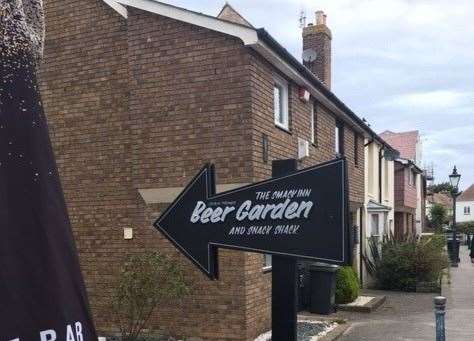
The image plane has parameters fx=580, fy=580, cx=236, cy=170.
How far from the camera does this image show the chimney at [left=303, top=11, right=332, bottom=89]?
16.5 meters

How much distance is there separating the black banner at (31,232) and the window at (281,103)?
8.25 meters

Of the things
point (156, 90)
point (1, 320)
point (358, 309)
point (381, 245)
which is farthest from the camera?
point (381, 245)

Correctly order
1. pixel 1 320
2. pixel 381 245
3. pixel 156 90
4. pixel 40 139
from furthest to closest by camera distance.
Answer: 1. pixel 381 245
2. pixel 156 90
3. pixel 40 139
4. pixel 1 320

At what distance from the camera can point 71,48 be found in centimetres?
988

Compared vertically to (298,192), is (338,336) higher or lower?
lower

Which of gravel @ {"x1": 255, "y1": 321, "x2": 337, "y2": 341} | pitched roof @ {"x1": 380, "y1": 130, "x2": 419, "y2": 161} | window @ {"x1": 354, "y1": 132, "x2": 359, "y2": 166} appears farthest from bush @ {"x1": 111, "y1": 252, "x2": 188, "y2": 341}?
pitched roof @ {"x1": 380, "y1": 130, "x2": 419, "y2": 161}

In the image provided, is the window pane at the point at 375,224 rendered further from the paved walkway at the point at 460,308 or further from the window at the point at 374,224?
the paved walkway at the point at 460,308

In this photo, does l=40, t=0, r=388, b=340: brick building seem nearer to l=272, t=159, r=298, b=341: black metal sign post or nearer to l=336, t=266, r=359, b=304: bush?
l=336, t=266, r=359, b=304: bush

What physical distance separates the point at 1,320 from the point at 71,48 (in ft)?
29.4

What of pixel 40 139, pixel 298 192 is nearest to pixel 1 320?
pixel 40 139

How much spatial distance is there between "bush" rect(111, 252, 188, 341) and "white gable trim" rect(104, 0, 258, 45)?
3430mm

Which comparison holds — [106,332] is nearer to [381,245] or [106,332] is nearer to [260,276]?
[260,276]

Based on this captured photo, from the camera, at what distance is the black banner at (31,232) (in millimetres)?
1616

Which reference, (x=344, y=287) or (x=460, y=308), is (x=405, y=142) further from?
(x=344, y=287)
